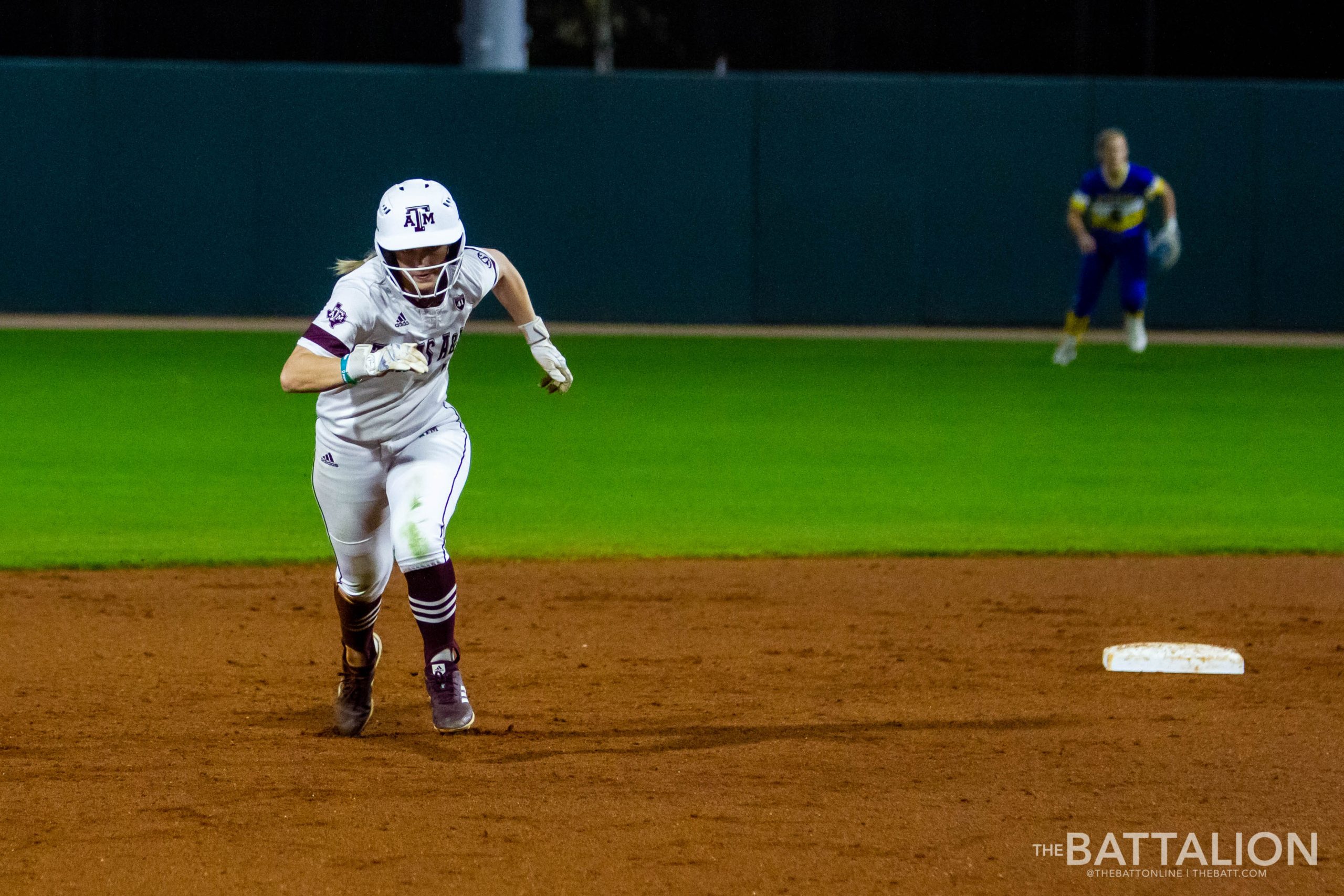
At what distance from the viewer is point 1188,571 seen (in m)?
9.02

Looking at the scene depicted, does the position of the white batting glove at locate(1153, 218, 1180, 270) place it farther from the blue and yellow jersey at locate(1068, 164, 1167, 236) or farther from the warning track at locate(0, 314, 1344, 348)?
the warning track at locate(0, 314, 1344, 348)

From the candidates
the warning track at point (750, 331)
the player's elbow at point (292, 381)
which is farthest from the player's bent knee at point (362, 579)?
the warning track at point (750, 331)

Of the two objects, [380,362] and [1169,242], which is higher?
[1169,242]

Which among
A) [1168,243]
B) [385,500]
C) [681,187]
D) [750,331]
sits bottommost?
[750,331]

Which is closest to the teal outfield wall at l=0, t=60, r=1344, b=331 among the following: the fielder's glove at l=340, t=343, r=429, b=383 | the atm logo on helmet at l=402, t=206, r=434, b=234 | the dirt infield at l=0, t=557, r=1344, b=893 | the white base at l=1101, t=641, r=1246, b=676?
the dirt infield at l=0, t=557, r=1344, b=893

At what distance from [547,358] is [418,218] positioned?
93cm

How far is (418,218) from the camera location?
5449 mm

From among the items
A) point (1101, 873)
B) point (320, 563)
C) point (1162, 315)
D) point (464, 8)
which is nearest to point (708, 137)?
point (464, 8)

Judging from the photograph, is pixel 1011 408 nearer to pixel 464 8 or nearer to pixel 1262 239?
pixel 1262 239

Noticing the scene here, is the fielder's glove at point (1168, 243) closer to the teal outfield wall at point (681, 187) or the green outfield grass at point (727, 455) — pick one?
the green outfield grass at point (727, 455)

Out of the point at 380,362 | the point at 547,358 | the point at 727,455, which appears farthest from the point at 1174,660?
the point at 727,455

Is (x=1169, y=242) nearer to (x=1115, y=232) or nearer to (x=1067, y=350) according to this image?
(x=1115, y=232)

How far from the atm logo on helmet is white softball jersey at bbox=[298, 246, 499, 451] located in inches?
7.4

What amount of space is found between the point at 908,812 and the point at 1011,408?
34.4ft
